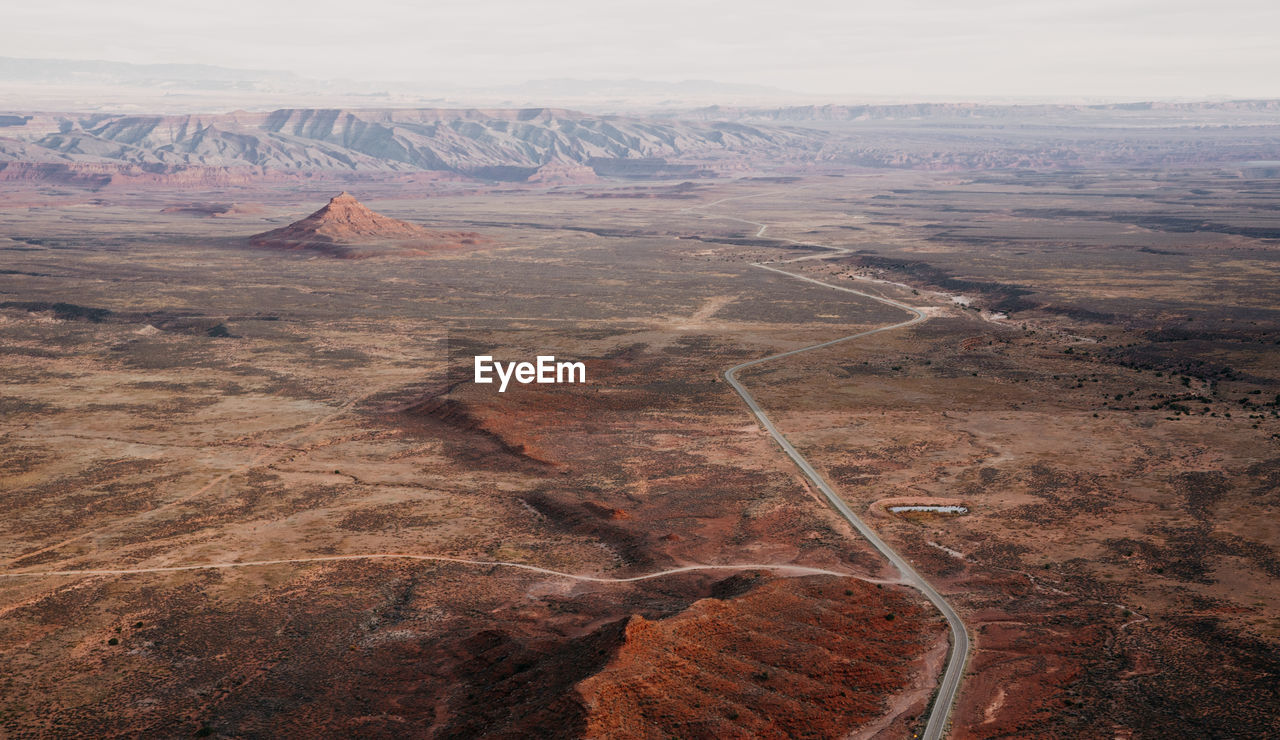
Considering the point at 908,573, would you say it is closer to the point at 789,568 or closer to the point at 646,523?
the point at 789,568

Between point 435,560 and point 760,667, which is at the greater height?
point 760,667

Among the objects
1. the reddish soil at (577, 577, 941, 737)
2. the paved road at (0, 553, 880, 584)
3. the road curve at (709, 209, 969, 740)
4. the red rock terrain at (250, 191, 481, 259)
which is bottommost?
the paved road at (0, 553, 880, 584)

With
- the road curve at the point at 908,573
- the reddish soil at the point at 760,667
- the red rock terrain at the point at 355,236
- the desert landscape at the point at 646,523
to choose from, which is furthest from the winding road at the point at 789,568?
the red rock terrain at the point at 355,236

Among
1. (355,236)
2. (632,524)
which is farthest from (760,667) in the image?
(355,236)

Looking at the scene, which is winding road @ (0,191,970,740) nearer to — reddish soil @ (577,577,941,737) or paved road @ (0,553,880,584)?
paved road @ (0,553,880,584)

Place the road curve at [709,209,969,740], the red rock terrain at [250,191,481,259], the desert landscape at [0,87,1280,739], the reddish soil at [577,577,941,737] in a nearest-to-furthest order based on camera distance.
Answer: the reddish soil at [577,577,941,737]
the road curve at [709,209,969,740]
the desert landscape at [0,87,1280,739]
the red rock terrain at [250,191,481,259]

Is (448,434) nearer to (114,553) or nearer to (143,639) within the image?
(114,553)

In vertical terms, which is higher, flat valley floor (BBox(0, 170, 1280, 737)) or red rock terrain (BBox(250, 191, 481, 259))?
red rock terrain (BBox(250, 191, 481, 259))

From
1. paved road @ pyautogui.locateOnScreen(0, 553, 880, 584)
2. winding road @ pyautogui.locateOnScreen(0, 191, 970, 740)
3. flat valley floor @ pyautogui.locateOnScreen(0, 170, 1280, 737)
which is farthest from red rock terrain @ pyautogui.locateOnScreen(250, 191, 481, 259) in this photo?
paved road @ pyautogui.locateOnScreen(0, 553, 880, 584)

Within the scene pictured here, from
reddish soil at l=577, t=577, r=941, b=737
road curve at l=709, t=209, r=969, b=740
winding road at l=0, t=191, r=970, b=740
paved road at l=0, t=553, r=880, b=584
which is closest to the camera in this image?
reddish soil at l=577, t=577, r=941, b=737
